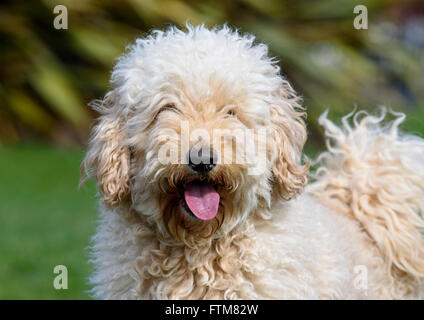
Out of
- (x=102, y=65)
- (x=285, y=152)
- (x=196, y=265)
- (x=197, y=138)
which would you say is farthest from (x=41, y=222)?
(x=197, y=138)

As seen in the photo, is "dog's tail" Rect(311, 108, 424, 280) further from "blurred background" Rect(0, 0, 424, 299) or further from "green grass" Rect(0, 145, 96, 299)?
"blurred background" Rect(0, 0, 424, 299)

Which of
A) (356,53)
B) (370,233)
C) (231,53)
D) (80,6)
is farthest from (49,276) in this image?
(356,53)

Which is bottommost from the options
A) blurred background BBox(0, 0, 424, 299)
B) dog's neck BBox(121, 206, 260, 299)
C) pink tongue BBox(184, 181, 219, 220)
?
dog's neck BBox(121, 206, 260, 299)

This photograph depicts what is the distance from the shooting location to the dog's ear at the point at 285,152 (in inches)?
154

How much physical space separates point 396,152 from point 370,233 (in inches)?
20.7

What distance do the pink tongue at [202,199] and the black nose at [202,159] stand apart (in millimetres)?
157

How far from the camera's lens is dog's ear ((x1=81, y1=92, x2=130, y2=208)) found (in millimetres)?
3881

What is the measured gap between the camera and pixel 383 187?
4777 mm

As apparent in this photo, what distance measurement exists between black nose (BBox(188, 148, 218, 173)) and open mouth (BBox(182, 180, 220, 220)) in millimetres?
150

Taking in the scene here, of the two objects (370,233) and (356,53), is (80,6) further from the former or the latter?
(370,233)

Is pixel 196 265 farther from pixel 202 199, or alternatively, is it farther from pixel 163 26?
pixel 163 26

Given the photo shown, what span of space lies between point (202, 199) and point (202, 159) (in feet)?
0.83

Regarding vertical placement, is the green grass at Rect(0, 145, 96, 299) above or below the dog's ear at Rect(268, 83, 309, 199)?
above

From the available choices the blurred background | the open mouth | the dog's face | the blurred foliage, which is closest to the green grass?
the blurred background
